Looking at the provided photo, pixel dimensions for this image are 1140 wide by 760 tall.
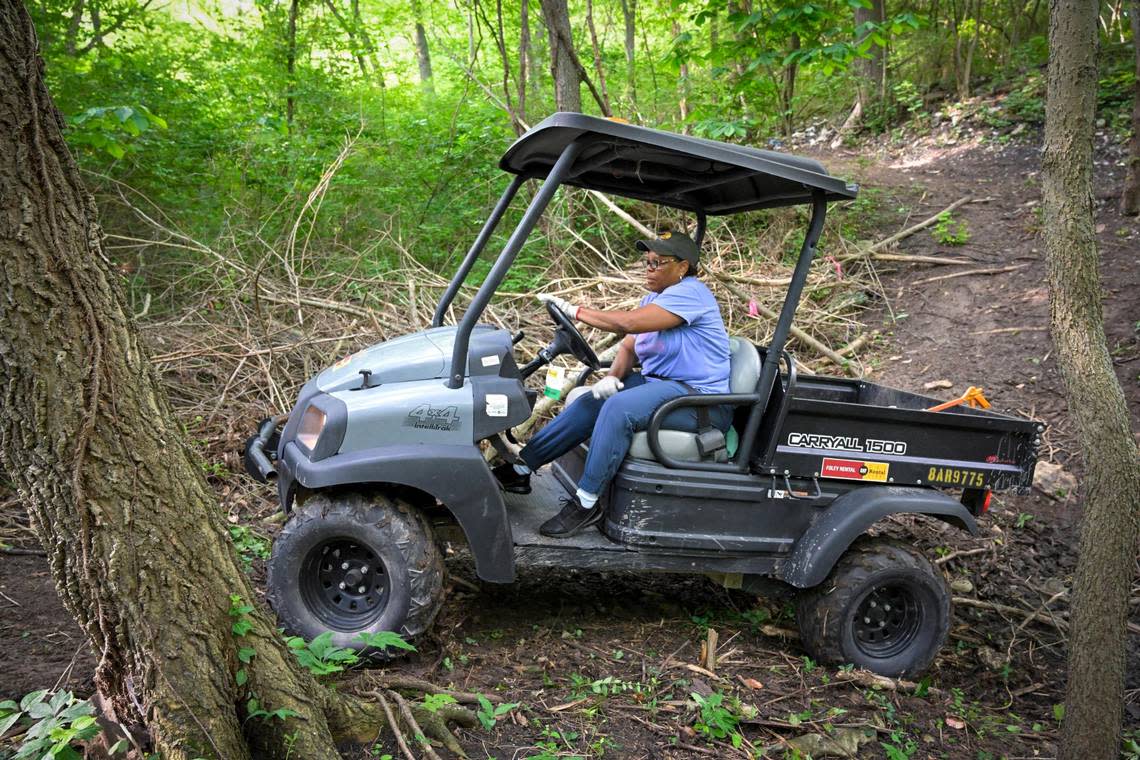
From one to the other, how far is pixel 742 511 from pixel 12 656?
2912 millimetres

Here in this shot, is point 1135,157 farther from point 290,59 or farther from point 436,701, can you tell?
point 290,59

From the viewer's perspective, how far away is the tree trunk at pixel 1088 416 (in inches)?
124

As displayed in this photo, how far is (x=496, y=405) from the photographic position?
343 cm

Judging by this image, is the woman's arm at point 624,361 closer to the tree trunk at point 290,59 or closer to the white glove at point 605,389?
the white glove at point 605,389

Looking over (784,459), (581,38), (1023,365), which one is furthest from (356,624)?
(581,38)

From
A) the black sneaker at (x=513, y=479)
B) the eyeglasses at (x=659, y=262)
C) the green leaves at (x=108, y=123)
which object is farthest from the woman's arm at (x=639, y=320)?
the green leaves at (x=108, y=123)

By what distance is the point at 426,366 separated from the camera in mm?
3480

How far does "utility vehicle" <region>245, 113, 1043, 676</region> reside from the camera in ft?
10.7

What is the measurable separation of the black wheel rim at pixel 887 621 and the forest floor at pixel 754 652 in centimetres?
21

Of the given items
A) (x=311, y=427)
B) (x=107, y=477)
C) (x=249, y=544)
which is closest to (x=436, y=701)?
(x=311, y=427)

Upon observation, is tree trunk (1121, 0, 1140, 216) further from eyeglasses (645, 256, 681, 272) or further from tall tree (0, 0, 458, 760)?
tall tree (0, 0, 458, 760)

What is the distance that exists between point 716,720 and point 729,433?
1285 millimetres

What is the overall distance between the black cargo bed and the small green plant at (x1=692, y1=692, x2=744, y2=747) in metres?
1.01

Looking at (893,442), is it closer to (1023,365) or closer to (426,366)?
(426,366)
